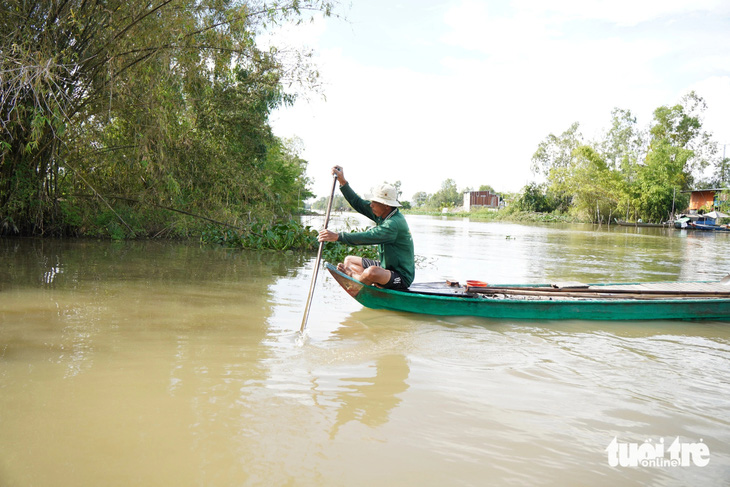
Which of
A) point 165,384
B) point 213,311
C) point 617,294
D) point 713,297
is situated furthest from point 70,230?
point 713,297

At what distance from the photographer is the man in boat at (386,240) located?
5.35 metres

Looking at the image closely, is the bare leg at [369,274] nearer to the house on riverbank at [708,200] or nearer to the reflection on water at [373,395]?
the reflection on water at [373,395]

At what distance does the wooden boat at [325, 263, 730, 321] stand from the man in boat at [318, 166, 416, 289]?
0.15 meters

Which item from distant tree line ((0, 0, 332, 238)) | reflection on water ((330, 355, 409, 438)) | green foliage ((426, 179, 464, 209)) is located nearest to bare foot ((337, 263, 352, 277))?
reflection on water ((330, 355, 409, 438))

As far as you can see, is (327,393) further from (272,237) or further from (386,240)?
(272,237)

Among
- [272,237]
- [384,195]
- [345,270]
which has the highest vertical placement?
[384,195]

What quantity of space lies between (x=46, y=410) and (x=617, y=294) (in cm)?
592

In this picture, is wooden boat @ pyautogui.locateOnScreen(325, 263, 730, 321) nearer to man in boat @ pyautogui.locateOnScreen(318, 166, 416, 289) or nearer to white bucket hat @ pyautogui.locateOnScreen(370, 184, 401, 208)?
man in boat @ pyautogui.locateOnScreen(318, 166, 416, 289)

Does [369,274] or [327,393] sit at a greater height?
[369,274]

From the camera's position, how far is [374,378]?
372 cm

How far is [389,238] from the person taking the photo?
541 centimetres

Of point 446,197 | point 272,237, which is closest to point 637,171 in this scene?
point 272,237

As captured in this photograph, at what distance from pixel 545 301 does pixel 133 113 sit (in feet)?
23.8

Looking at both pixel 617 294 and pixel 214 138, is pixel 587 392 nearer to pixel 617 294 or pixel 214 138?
pixel 617 294
